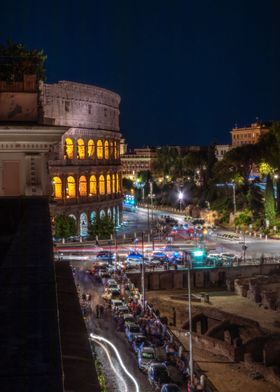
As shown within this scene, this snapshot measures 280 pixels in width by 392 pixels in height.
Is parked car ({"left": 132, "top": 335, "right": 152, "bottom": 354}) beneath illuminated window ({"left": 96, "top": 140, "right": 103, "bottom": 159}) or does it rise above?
beneath

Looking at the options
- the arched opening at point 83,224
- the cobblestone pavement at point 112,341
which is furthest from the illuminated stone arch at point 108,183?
the cobblestone pavement at point 112,341

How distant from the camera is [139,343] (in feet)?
108

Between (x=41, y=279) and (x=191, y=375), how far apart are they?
2281 cm


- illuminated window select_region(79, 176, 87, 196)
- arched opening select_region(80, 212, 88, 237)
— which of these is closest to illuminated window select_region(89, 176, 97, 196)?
illuminated window select_region(79, 176, 87, 196)

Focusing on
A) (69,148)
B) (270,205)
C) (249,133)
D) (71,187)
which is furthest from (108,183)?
(249,133)

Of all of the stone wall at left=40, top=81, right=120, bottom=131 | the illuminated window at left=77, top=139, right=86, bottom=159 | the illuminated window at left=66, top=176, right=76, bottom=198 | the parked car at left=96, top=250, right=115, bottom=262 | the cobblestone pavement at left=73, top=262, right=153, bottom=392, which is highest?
the stone wall at left=40, top=81, right=120, bottom=131

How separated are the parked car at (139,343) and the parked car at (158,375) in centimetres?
381

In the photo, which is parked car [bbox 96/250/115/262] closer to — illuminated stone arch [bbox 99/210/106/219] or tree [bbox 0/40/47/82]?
illuminated stone arch [bbox 99/210/106/219]

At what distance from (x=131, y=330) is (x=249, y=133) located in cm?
15468

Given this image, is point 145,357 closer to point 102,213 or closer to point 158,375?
point 158,375

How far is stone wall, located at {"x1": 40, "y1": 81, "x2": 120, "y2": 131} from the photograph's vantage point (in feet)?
253

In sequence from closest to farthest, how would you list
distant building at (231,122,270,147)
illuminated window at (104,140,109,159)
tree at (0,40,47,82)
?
tree at (0,40,47,82), illuminated window at (104,140,109,159), distant building at (231,122,270,147)

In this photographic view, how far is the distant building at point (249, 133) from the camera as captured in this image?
178 m

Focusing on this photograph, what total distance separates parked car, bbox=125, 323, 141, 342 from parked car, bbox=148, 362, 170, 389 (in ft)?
20.4
